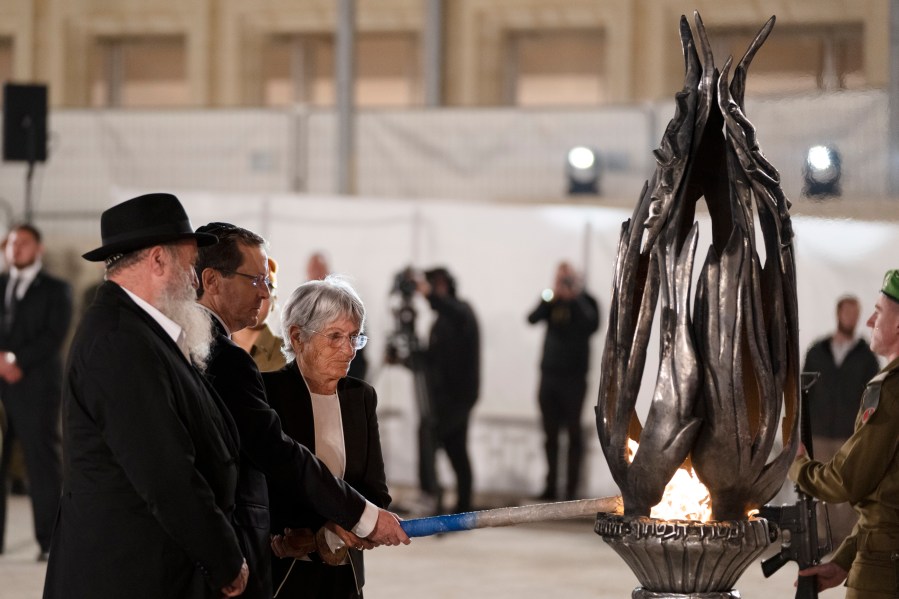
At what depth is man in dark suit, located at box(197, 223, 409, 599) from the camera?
11.9ft

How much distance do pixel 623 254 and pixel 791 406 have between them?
55 centimetres

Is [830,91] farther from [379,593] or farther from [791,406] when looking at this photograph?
[791,406]

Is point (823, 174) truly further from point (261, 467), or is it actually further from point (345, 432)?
point (261, 467)

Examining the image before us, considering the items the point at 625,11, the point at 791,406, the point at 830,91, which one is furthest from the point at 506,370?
the point at 791,406

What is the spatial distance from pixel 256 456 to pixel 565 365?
6.75 m

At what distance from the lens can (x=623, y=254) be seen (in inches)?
146

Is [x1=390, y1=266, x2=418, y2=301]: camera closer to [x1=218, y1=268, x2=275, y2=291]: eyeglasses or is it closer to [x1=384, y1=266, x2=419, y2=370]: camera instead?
[x1=384, y1=266, x2=419, y2=370]: camera

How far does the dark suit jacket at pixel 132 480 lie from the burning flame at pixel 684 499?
1.02 metres

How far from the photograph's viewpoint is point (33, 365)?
916cm

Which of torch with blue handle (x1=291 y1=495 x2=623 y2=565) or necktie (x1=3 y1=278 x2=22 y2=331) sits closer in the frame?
torch with blue handle (x1=291 y1=495 x2=623 y2=565)

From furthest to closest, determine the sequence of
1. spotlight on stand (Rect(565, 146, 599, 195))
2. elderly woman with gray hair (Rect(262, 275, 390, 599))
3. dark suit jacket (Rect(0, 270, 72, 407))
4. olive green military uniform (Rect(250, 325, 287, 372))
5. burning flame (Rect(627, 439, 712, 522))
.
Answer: spotlight on stand (Rect(565, 146, 599, 195)) < dark suit jacket (Rect(0, 270, 72, 407)) < olive green military uniform (Rect(250, 325, 287, 372)) < elderly woman with gray hair (Rect(262, 275, 390, 599)) < burning flame (Rect(627, 439, 712, 522))

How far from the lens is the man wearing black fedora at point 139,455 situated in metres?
3.28

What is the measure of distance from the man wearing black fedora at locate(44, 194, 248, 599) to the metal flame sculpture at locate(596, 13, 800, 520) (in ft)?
3.23

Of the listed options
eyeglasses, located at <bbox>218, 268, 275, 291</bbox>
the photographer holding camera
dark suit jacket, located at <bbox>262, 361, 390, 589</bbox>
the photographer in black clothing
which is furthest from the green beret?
the photographer in black clothing
